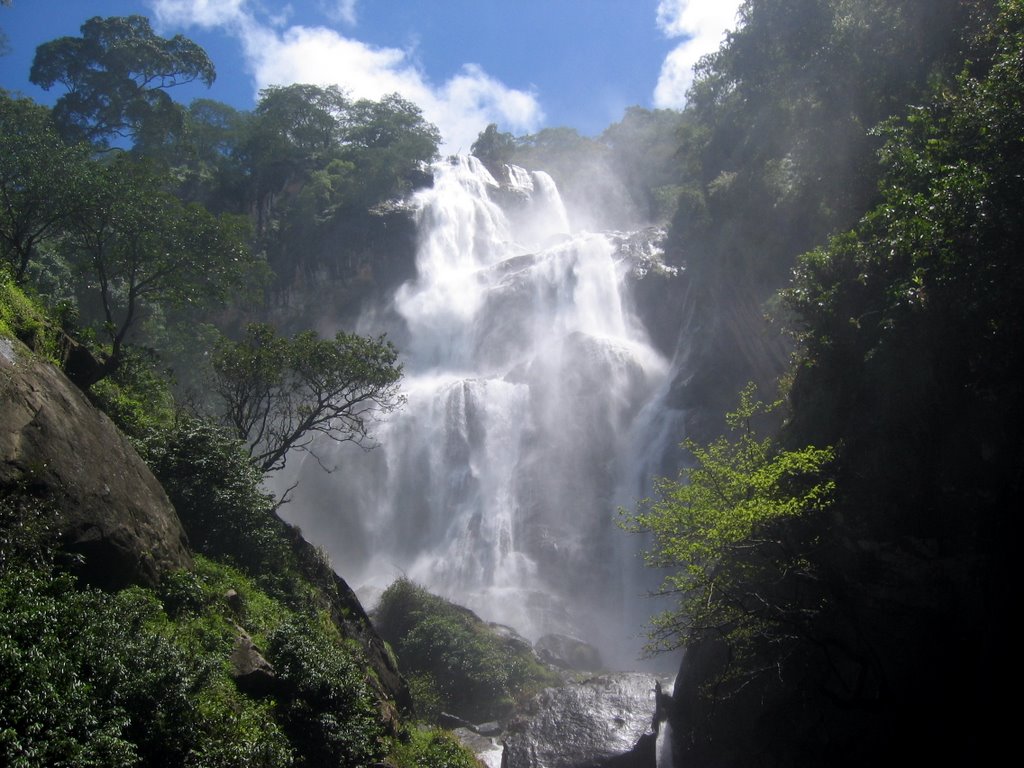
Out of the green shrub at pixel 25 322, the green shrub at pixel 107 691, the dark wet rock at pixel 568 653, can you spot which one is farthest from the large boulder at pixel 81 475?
the dark wet rock at pixel 568 653

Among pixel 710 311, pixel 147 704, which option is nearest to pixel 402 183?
pixel 710 311

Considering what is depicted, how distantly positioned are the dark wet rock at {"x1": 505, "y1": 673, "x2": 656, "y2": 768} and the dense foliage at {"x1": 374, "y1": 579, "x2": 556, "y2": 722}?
6.30 ft

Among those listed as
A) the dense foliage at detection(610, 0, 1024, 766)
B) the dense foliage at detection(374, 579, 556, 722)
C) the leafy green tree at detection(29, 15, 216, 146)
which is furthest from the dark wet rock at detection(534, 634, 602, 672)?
the leafy green tree at detection(29, 15, 216, 146)

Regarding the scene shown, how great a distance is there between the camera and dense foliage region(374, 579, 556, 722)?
1758 cm

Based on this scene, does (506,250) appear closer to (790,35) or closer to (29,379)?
(790,35)

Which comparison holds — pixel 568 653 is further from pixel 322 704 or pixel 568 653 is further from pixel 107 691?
pixel 107 691

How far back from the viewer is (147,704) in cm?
646

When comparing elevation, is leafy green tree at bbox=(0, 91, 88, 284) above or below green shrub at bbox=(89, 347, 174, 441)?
above

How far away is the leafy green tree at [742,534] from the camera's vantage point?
1052 cm

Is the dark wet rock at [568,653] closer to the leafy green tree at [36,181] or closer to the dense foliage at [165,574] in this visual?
the dense foliage at [165,574]

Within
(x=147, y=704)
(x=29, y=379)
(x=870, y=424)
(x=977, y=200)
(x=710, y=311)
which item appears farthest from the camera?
(x=710, y=311)

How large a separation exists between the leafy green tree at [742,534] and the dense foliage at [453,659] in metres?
7.81

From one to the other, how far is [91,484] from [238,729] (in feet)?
12.3

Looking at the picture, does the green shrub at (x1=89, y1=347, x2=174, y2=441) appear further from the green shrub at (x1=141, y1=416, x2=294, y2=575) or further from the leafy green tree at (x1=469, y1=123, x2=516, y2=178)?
the leafy green tree at (x1=469, y1=123, x2=516, y2=178)
